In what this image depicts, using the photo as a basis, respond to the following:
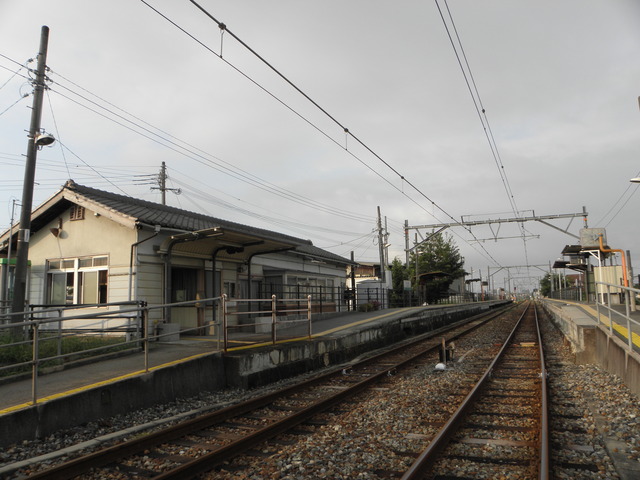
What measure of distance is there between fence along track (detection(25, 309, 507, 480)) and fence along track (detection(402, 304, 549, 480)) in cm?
205

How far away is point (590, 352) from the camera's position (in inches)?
429

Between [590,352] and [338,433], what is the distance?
787cm

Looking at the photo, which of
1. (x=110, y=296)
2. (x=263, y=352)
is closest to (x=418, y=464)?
(x=263, y=352)

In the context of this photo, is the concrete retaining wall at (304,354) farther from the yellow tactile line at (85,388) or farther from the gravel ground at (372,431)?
the yellow tactile line at (85,388)

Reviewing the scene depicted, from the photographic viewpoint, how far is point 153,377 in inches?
299

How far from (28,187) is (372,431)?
9582mm

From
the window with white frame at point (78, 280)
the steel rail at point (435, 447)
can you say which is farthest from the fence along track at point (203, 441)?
the window with white frame at point (78, 280)

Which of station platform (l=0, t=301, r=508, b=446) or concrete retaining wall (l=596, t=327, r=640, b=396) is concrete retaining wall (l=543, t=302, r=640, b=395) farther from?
station platform (l=0, t=301, r=508, b=446)

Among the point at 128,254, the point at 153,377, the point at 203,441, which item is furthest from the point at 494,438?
the point at 128,254

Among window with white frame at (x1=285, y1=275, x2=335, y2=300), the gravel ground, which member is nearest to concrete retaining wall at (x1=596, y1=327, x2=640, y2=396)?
the gravel ground

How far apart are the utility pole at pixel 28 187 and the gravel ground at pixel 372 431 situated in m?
5.24

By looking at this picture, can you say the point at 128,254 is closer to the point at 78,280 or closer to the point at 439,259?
the point at 78,280

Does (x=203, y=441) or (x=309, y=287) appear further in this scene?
(x=309, y=287)

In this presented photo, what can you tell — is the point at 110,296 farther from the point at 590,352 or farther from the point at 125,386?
the point at 590,352
